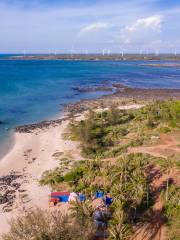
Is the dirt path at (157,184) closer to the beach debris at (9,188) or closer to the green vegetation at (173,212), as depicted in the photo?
the green vegetation at (173,212)

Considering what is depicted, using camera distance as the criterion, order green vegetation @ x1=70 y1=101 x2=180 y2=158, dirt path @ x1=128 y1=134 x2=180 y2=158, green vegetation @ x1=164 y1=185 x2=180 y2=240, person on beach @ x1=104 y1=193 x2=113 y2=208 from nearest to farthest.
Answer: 1. green vegetation @ x1=164 y1=185 x2=180 y2=240
2. person on beach @ x1=104 y1=193 x2=113 y2=208
3. dirt path @ x1=128 y1=134 x2=180 y2=158
4. green vegetation @ x1=70 y1=101 x2=180 y2=158

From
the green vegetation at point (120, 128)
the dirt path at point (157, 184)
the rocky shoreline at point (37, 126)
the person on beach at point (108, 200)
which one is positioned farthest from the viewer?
the rocky shoreline at point (37, 126)

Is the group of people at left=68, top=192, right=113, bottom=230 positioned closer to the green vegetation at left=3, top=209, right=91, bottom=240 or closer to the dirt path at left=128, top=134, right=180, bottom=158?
the green vegetation at left=3, top=209, right=91, bottom=240

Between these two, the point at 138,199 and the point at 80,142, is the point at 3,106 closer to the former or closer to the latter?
the point at 80,142

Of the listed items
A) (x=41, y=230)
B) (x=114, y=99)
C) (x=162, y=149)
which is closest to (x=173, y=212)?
(x=41, y=230)

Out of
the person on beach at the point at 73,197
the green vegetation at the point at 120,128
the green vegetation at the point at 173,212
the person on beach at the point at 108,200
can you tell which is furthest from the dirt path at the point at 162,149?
the person on beach at the point at 73,197

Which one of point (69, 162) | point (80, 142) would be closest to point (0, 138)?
point (80, 142)

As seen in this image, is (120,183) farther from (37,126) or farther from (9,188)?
(37,126)

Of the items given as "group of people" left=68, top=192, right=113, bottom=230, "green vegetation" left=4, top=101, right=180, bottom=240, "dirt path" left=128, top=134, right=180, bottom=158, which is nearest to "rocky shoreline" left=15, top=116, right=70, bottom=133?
"green vegetation" left=4, top=101, right=180, bottom=240
